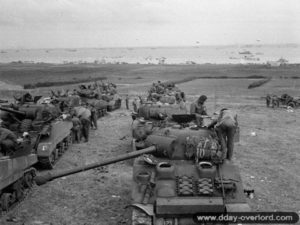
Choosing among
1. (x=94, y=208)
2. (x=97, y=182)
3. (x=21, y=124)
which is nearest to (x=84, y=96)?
(x=21, y=124)

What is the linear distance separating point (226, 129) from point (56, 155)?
341 inches

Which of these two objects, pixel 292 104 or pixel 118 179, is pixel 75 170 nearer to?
pixel 118 179

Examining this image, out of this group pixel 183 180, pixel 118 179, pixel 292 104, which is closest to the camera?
pixel 183 180

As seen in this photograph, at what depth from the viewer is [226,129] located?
1007 centimetres

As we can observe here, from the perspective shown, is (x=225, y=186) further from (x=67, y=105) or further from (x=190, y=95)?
(x=190, y=95)

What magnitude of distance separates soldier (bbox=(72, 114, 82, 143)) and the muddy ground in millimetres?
538

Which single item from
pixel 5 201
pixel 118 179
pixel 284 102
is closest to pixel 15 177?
pixel 5 201

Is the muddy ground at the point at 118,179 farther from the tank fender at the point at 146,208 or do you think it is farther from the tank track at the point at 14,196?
the tank fender at the point at 146,208

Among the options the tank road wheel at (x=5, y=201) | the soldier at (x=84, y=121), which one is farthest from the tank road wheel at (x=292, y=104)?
the tank road wheel at (x=5, y=201)

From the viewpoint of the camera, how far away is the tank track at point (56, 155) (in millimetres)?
14985

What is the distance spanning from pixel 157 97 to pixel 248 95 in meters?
17.9

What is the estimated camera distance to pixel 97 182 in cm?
1390

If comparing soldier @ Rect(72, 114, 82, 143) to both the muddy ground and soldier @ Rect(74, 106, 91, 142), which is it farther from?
the muddy ground

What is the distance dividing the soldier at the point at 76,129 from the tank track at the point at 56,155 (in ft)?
1.71
